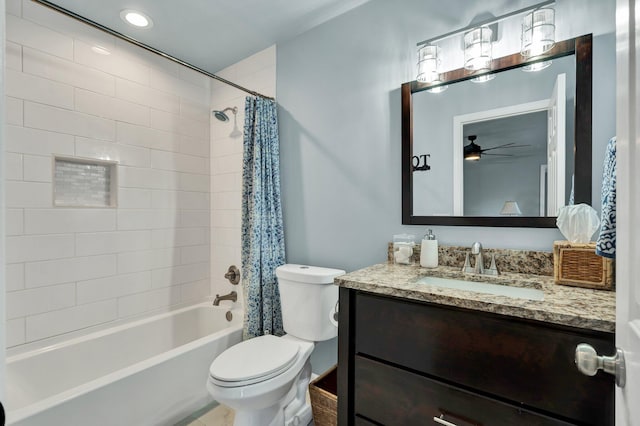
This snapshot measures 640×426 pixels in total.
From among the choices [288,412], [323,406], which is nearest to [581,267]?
[323,406]

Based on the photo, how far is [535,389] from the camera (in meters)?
0.84

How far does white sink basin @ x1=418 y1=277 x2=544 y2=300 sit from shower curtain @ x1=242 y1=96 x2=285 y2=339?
1041mm

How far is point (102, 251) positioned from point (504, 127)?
2412 millimetres

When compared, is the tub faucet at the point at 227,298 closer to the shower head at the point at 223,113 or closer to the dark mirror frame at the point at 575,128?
the shower head at the point at 223,113

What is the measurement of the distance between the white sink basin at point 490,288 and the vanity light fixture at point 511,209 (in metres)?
0.33

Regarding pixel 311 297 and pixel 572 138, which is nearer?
pixel 572 138

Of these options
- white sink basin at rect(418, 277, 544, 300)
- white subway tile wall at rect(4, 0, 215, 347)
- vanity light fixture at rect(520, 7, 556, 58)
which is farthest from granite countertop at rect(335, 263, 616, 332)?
white subway tile wall at rect(4, 0, 215, 347)

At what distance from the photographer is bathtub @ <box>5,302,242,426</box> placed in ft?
4.36

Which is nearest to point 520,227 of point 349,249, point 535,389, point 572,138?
point 572,138

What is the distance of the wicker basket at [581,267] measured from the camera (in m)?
1.02

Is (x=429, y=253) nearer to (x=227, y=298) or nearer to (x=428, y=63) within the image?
(x=428, y=63)

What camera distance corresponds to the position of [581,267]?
Answer: 42.0 inches

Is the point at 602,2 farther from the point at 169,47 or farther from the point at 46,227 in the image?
the point at 46,227

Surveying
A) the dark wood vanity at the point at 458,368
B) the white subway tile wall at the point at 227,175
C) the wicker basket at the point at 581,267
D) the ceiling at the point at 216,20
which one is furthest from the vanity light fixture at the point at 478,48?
the white subway tile wall at the point at 227,175
